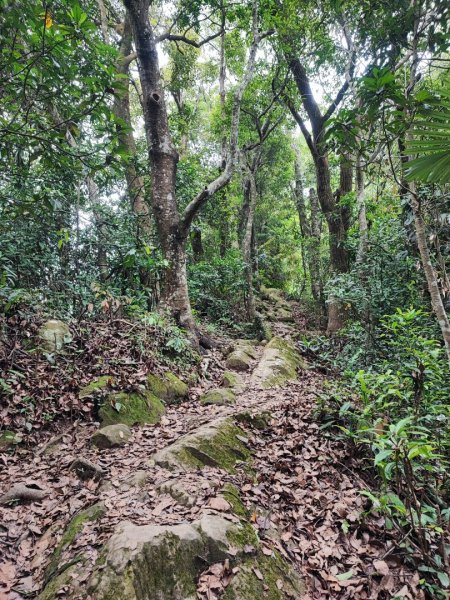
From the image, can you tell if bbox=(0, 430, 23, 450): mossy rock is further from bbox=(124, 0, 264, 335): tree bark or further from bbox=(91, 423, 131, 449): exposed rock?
bbox=(124, 0, 264, 335): tree bark

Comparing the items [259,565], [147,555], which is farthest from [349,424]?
[147,555]

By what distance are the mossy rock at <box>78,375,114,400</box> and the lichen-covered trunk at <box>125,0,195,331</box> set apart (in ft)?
8.30

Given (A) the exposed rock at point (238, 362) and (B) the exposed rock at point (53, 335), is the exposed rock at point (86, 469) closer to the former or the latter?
(B) the exposed rock at point (53, 335)

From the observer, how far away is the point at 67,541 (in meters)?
2.62

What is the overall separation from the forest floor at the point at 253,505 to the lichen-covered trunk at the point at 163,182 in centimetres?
318

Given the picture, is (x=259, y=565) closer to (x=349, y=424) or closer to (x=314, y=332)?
(x=349, y=424)

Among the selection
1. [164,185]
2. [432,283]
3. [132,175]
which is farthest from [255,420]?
[132,175]

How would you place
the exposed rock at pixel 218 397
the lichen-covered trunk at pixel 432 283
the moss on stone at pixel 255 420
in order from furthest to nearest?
the exposed rock at pixel 218 397
the moss on stone at pixel 255 420
the lichen-covered trunk at pixel 432 283

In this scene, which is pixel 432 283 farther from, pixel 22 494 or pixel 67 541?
pixel 22 494

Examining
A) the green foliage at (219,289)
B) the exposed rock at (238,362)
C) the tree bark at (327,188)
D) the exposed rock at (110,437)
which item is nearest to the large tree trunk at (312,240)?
the tree bark at (327,188)

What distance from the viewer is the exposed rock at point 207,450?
353 cm

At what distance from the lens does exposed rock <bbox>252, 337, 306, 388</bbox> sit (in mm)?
6652

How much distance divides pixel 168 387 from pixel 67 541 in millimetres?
2954

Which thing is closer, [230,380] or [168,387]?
[168,387]
